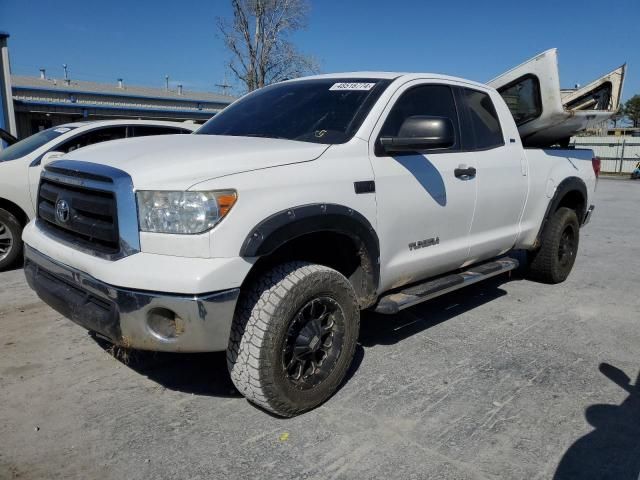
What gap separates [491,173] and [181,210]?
2.73m

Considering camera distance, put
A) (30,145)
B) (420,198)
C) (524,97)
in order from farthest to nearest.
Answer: (30,145) → (524,97) → (420,198)

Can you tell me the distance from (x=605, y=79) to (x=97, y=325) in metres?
Result: 5.76

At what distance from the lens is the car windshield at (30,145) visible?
6406mm

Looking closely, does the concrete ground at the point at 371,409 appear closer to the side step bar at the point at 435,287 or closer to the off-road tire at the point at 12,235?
the side step bar at the point at 435,287

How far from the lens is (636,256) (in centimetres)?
751

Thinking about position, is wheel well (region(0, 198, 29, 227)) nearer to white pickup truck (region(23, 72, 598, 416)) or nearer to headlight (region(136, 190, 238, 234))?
white pickup truck (region(23, 72, 598, 416))

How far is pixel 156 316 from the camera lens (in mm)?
2646

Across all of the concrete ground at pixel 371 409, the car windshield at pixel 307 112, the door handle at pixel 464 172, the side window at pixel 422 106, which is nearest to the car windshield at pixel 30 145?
the concrete ground at pixel 371 409

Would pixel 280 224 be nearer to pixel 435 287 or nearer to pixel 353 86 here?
pixel 353 86

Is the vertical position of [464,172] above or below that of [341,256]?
above

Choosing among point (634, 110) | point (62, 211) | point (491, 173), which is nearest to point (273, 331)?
point (62, 211)

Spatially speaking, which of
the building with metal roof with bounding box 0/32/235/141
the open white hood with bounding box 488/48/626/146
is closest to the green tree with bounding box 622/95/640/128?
the building with metal roof with bounding box 0/32/235/141

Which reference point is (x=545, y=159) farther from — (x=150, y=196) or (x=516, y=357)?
(x=150, y=196)

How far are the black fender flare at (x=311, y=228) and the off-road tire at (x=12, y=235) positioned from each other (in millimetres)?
4604
